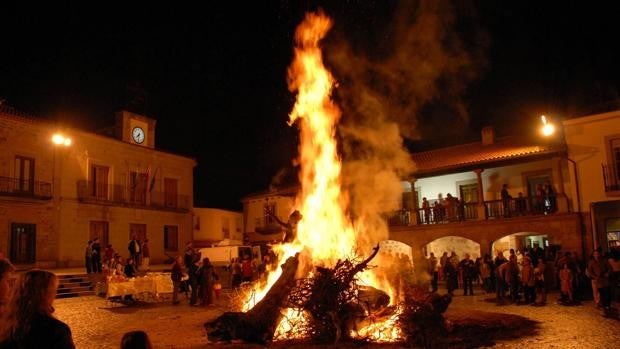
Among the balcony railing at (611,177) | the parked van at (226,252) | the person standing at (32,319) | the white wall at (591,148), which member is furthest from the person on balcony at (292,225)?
the parked van at (226,252)

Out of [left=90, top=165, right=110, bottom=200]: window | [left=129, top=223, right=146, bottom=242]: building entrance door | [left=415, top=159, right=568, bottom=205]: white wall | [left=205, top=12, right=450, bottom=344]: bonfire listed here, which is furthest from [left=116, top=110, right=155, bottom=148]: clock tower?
[left=205, top=12, right=450, bottom=344]: bonfire

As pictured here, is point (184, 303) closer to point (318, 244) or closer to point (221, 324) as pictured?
point (318, 244)

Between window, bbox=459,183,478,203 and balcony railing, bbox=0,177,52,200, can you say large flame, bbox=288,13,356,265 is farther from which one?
balcony railing, bbox=0,177,52,200

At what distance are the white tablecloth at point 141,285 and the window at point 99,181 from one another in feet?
45.0

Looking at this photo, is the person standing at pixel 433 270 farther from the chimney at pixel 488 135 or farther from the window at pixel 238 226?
the window at pixel 238 226

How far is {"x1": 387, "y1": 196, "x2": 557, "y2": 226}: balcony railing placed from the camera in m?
22.8

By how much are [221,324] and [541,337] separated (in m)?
6.22

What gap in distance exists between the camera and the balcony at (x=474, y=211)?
22.7m

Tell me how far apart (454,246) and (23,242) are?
868 inches

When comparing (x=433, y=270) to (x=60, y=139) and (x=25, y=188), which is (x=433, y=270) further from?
(x=25, y=188)

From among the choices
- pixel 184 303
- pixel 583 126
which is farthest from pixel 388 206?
pixel 184 303

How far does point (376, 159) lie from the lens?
26.5m

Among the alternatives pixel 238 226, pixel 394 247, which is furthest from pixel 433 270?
pixel 238 226

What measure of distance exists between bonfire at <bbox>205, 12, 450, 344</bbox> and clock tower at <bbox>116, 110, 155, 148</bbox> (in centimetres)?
2185
